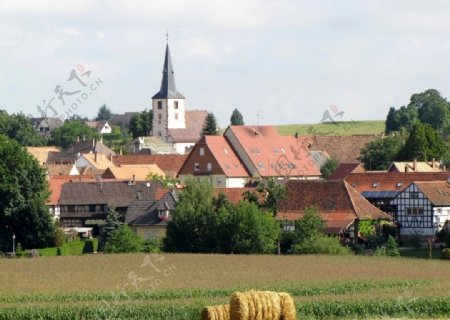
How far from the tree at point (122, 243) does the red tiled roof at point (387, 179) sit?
20.4 m

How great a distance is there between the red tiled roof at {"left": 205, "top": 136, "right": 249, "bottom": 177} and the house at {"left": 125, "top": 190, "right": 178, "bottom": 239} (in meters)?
23.0

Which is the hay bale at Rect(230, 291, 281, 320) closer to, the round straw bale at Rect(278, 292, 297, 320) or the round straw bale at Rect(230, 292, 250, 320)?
the round straw bale at Rect(230, 292, 250, 320)

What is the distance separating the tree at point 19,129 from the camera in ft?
558

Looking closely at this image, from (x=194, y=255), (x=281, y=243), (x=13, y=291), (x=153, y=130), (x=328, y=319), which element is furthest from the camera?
(x=153, y=130)

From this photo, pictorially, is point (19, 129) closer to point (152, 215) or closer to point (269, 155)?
point (269, 155)

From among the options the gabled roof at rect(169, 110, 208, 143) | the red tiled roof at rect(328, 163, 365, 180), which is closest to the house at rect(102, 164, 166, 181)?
the red tiled roof at rect(328, 163, 365, 180)

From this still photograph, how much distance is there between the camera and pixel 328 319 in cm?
4397

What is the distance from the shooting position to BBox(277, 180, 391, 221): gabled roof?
270 feet

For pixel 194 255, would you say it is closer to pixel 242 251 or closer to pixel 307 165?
pixel 242 251

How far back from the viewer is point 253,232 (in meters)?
74.5

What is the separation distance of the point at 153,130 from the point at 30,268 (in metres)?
116

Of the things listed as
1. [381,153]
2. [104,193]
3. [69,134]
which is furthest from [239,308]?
[69,134]

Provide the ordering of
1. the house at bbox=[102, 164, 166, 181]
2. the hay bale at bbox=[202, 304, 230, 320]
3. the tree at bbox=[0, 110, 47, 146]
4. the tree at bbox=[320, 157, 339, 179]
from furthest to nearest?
the tree at bbox=[0, 110, 47, 146]
the tree at bbox=[320, 157, 339, 179]
the house at bbox=[102, 164, 166, 181]
the hay bale at bbox=[202, 304, 230, 320]

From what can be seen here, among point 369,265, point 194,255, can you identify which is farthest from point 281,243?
point 369,265
